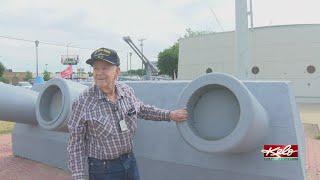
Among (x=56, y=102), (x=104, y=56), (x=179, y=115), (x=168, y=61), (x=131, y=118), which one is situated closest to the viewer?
(x=104, y=56)

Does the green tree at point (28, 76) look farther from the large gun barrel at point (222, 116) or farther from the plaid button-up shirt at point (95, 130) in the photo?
the plaid button-up shirt at point (95, 130)

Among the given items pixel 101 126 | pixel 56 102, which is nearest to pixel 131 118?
pixel 101 126

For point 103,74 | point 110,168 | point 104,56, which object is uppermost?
point 104,56

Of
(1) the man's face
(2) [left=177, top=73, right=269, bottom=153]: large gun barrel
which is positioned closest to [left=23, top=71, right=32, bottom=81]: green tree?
(2) [left=177, top=73, right=269, bottom=153]: large gun barrel

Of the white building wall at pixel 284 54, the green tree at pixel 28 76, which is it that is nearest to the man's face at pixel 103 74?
the white building wall at pixel 284 54

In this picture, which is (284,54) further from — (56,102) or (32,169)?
(56,102)

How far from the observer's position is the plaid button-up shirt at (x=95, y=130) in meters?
2.75

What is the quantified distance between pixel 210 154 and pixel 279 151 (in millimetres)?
610

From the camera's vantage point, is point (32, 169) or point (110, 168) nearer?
point (110, 168)

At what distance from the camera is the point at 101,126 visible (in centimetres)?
274

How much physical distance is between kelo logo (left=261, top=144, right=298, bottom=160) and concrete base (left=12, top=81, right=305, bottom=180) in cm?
3

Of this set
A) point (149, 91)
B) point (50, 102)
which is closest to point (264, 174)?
point (149, 91)

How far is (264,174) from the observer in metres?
3.79

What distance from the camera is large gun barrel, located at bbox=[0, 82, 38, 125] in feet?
18.5
